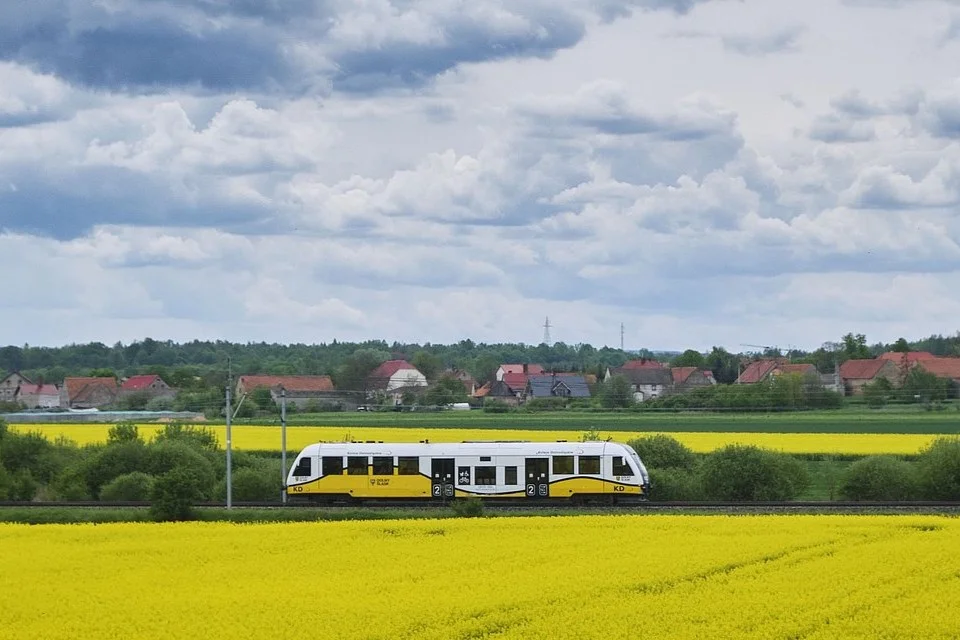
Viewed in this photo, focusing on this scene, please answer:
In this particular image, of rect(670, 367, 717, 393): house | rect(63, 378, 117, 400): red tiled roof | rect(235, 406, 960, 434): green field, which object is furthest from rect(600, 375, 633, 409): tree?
rect(63, 378, 117, 400): red tiled roof

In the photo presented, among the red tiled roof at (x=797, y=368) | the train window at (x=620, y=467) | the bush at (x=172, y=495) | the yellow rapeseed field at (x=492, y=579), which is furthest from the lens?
the red tiled roof at (x=797, y=368)

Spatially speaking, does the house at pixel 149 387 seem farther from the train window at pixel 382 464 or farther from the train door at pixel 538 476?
the train door at pixel 538 476

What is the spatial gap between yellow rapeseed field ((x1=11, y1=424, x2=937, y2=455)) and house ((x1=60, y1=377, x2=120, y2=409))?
71.4 meters

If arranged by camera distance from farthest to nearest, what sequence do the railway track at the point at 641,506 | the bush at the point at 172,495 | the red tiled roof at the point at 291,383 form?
the red tiled roof at the point at 291,383 → the railway track at the point at 641,506 → the bush at the point at 172,495

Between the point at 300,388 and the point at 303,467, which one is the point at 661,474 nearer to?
the point at 303,467

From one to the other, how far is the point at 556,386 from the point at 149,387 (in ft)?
143

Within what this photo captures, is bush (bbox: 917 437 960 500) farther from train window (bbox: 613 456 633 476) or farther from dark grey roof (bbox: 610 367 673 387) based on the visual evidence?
dark grey roof (bbox: 610 367 673 387)

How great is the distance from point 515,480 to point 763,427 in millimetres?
42097

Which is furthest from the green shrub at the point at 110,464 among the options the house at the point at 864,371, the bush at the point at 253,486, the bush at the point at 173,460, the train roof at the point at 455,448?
the house at the point at 864,371

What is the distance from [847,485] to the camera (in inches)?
2133

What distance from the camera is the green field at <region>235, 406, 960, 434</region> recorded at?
86.3 m

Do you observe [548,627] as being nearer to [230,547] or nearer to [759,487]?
[230,547]

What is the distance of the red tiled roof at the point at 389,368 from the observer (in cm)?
17268

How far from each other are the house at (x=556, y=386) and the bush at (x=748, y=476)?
96.7 meters
